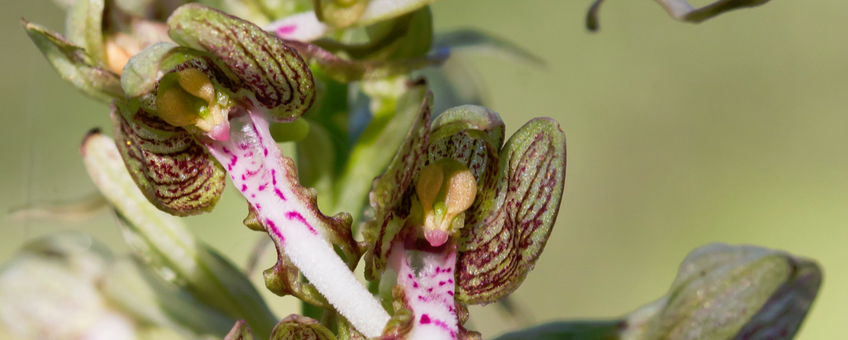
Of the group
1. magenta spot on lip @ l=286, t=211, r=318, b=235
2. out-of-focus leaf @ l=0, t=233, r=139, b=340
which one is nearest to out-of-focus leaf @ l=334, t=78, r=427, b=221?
magenta spot on lip @ l=286, t=211, r=318, b=235

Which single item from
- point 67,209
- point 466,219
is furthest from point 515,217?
point 67,209

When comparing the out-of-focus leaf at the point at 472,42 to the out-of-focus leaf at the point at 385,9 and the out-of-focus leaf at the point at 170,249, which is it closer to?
the out-of-focus leaf at the point at 385,9

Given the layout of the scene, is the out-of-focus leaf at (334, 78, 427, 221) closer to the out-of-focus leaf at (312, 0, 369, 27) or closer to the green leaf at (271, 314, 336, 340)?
the out-of-focus leaf at (312, 0, 369, 27)

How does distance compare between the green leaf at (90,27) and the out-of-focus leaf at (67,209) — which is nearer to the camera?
the green leaf at (90,27)

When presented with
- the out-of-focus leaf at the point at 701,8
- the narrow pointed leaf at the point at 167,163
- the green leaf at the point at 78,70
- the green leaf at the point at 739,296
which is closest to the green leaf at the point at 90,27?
the green leaf at the point at 78,70

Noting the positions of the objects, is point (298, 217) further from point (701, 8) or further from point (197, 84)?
point (701, 8)

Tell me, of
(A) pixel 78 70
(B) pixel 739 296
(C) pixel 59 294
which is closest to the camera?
(A) pixel 78 70
